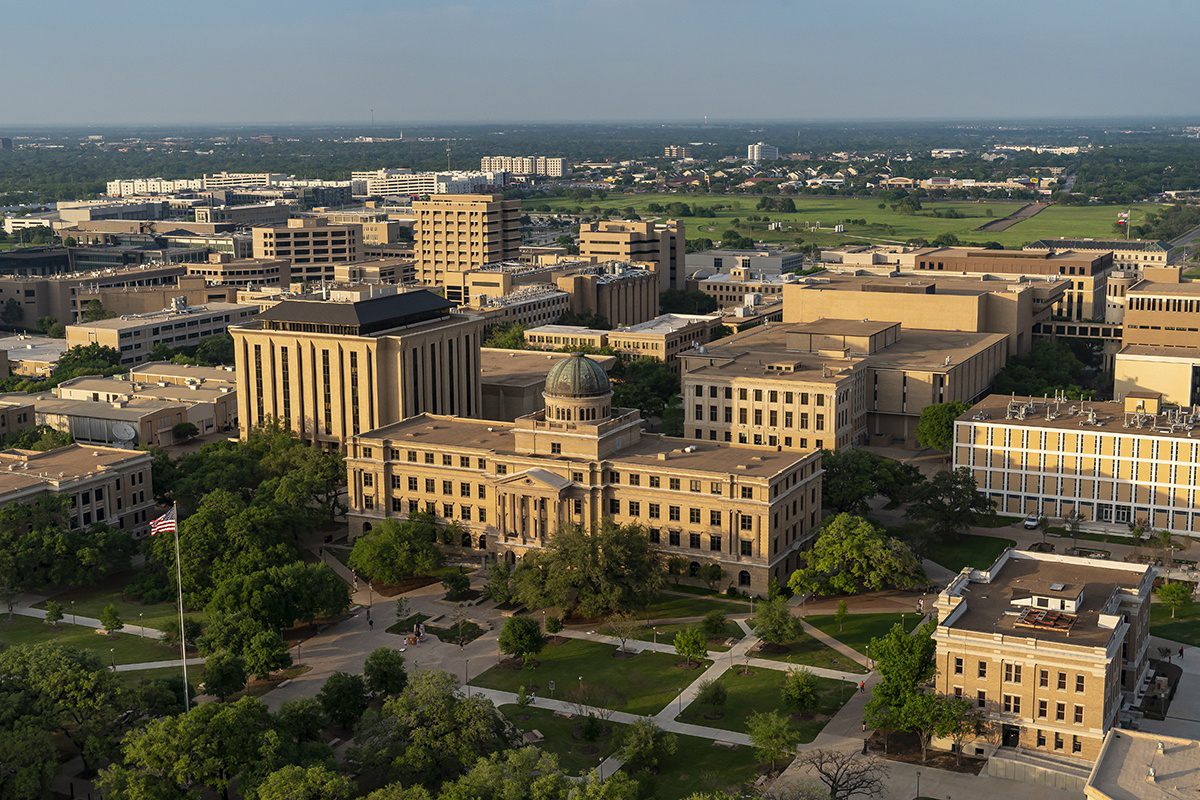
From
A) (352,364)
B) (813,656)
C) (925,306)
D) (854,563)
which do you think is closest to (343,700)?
(813,656)

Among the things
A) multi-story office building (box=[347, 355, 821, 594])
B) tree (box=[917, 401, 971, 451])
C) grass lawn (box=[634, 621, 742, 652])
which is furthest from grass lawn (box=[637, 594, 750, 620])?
tree (box=[917, 401, 971, 451])

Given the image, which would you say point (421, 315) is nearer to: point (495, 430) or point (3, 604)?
point (495, 430)

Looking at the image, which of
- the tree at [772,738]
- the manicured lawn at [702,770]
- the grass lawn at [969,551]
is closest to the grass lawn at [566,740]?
the manicured lawn at [702,770]

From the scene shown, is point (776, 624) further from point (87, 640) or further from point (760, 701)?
point (87, 640)

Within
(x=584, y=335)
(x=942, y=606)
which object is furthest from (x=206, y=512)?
(x=584, y=335)

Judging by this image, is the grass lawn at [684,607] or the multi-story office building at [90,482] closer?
the grass lawn at [684,607]

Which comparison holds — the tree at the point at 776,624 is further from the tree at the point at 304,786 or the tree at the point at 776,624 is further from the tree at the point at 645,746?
the tree at the point at 304,786

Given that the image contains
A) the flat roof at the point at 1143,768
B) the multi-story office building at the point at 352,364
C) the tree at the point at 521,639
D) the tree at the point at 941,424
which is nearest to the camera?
the flat roof at the point at 1143,768
